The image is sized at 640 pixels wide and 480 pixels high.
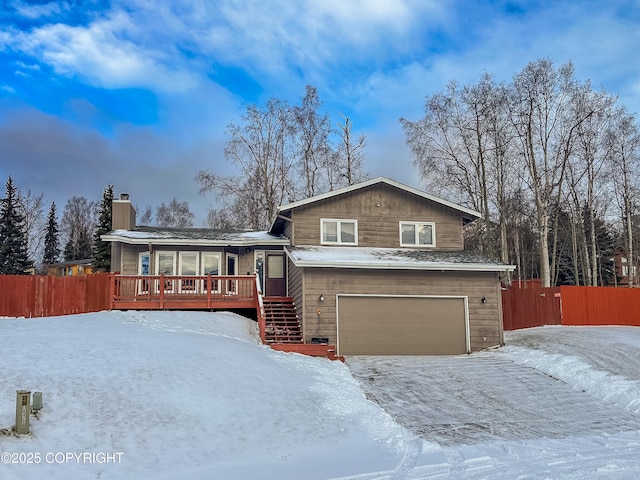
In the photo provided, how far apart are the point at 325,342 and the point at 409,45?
1189 centimetres

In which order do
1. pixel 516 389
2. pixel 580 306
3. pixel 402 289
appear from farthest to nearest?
1. pixel 580 306
2. pixel 402 289
3. pixel 516 389

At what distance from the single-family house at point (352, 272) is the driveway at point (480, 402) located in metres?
1.94

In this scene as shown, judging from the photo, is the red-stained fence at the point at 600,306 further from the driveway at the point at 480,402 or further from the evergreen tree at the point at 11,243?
the evergreen tree at the point at 11,243

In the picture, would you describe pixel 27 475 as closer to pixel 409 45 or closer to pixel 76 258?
pixel 409 45

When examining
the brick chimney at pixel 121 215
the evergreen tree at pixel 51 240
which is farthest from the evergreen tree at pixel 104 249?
the evergreen tree at pixel 51 240

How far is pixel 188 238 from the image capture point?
2027cm

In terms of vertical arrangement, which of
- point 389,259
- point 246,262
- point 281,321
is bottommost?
point 281,321

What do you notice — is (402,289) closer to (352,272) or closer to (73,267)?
(352,272)

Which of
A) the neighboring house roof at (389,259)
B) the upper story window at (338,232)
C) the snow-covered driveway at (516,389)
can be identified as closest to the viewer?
the snow-covered driveway at (516,389)

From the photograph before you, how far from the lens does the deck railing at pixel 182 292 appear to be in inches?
691

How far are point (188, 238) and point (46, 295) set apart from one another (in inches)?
212

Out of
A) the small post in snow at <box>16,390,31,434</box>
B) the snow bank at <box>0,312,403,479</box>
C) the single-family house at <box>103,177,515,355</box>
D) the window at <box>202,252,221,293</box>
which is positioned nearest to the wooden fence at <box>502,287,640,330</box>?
the single-family house at <box>103,177,515,355</box>

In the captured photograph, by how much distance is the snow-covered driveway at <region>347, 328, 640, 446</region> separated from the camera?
32.4 feet

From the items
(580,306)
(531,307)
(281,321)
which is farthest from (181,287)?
(580,306)
